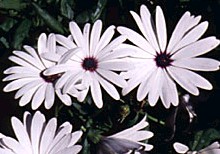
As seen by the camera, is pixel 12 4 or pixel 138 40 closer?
pixel 138 40

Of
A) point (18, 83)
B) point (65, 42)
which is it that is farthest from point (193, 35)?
point (18, 83)

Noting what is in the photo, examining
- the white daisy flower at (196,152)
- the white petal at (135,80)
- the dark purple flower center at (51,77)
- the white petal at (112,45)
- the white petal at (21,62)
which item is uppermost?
the white petal at (112,45)

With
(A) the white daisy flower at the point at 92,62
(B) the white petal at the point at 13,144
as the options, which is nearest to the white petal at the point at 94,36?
(A) the white daisy flower at the point at 92,62

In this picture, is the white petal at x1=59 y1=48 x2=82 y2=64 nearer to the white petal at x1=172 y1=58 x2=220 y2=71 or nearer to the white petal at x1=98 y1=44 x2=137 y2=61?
the white petal at x1=98 y1=44 x2=137 y2=61

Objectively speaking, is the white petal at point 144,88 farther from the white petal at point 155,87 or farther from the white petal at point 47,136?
the white petal at point 47,136

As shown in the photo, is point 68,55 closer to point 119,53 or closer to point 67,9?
point 119,53

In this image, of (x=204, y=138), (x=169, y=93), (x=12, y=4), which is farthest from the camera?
(x=12, y=4)

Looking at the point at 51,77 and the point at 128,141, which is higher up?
the point at 51,77
